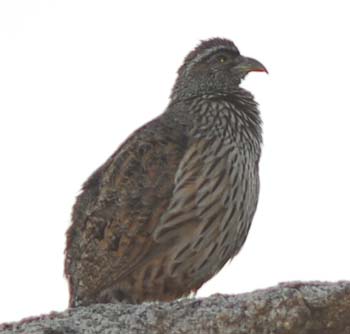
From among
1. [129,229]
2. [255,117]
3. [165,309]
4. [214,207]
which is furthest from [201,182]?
[165,309]

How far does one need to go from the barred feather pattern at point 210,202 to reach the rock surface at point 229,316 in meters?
2.44

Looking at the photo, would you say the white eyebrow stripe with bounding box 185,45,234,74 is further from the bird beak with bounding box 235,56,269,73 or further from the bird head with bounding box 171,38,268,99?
the bird beak with bounding box 235,56,269,73

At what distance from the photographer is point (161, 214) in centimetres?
801

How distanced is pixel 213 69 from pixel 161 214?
2.60 m

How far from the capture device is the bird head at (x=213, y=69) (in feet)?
32.5

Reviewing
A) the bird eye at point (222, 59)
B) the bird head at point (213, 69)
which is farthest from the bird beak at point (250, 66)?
the bird eye at point (222, 59)

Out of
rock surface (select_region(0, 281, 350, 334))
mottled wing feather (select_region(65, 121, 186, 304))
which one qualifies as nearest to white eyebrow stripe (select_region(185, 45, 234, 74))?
mottled wing feather (select_region(65, 121, 186, 304))

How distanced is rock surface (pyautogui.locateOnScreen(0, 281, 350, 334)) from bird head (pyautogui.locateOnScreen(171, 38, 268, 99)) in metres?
4.64

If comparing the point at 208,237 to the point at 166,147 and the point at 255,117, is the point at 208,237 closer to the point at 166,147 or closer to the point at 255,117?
the point at 166,147


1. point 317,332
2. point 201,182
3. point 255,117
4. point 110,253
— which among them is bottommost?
point 317,332

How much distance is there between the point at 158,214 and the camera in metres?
8.00

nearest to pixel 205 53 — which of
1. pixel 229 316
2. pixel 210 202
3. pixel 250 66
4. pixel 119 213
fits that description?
pixel 250 66

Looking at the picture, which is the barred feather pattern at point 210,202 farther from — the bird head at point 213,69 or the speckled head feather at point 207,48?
the speckled head feather at point 207,48

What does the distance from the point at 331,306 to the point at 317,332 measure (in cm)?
17
